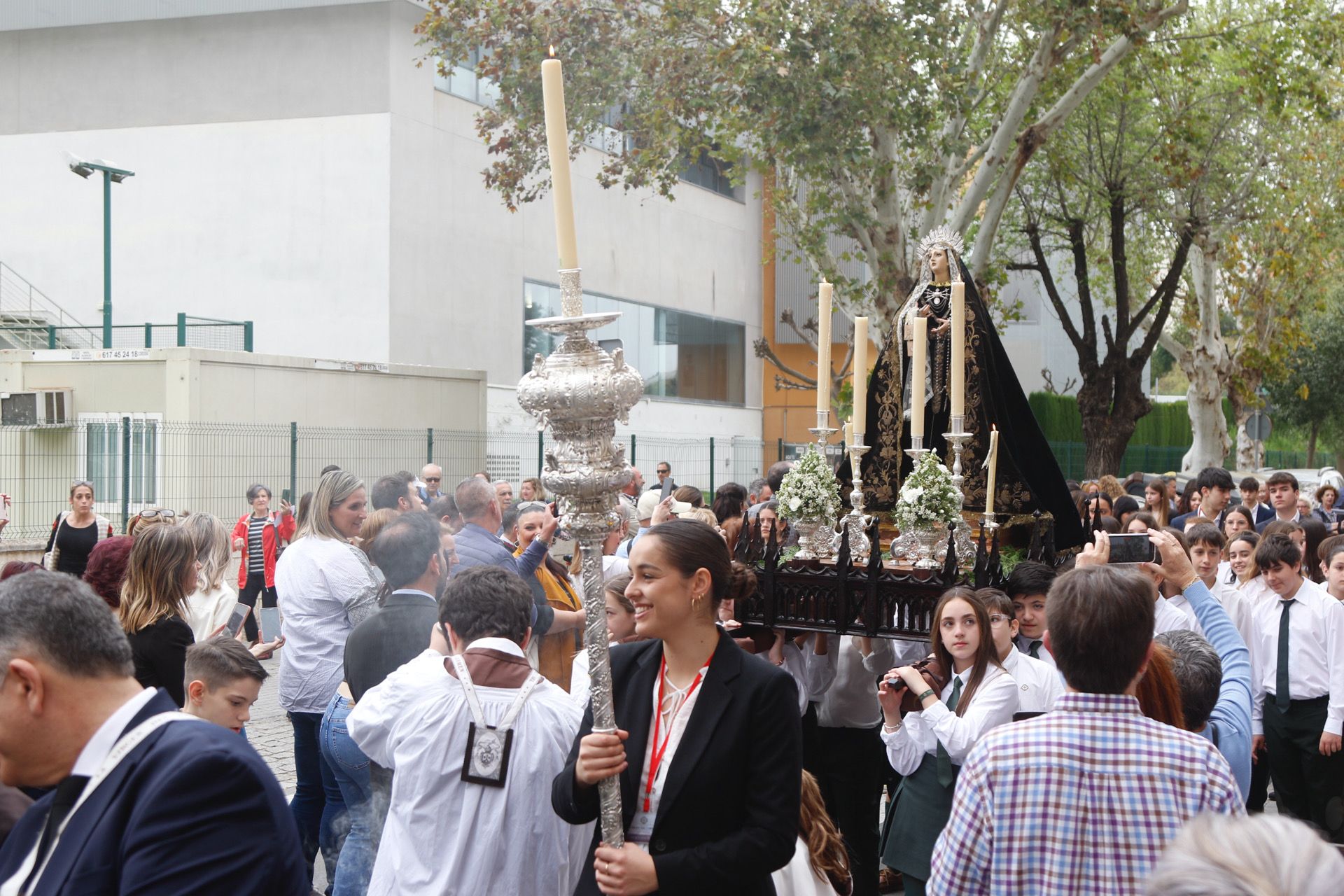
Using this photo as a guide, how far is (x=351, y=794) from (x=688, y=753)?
2760mm

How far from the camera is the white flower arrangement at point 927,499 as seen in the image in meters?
5.58

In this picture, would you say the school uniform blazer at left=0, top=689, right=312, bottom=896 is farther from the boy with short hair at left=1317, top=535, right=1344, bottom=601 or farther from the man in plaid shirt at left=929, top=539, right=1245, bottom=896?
the boy with short hair at left=1317, top=535, right=1344, bottom=601

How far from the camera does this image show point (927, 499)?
18.3 feet

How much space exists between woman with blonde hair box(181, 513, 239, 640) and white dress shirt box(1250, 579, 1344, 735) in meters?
5.30

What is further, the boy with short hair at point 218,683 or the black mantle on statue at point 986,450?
the black mantle on statue at point 986,450

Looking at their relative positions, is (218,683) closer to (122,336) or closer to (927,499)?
(927,499)

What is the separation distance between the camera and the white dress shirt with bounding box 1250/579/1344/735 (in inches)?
272

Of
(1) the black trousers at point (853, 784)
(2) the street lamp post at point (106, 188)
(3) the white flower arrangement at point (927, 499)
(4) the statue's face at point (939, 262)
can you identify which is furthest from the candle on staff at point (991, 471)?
(2) the street lamp post at point (106, 188)

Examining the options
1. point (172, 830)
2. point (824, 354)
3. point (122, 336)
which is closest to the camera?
point (172, 830)

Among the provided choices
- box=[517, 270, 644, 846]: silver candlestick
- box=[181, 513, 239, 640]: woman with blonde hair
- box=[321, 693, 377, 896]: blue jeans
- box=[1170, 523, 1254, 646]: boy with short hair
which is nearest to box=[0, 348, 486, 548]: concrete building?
box=[181, 513, 239, 640]: woman with blonde hair

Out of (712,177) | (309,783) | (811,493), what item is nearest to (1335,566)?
(811,493)

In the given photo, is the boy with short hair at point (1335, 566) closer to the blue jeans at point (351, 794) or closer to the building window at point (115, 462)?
the blue jeans at point (351, 794)

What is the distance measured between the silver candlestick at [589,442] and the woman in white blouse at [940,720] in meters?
1.65

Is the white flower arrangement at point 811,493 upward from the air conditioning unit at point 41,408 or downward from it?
downward
